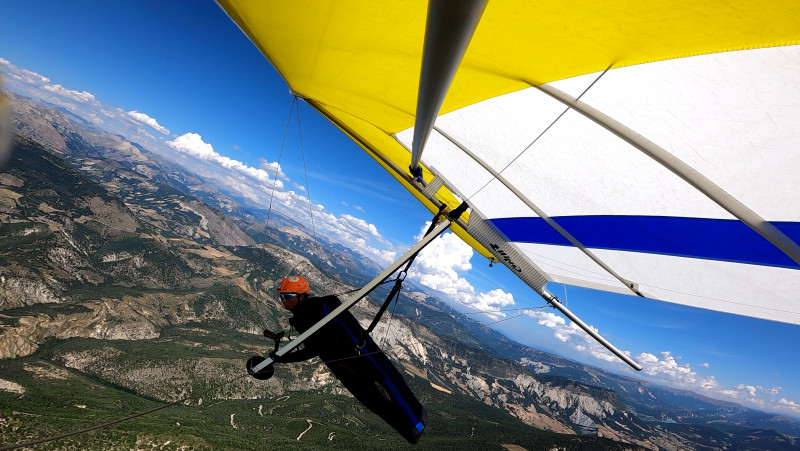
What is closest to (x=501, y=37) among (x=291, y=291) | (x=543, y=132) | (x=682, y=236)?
(x=543, y=132)

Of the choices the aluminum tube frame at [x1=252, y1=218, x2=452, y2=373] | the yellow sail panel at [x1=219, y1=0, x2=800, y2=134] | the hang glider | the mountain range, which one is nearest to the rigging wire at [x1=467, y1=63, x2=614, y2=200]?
the hang glider

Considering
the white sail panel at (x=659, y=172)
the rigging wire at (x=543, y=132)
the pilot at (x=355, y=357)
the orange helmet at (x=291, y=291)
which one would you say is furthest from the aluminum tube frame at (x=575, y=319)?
the orange helmet at (x=291, y=291)

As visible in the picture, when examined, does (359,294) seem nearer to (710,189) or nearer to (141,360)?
(710,189)

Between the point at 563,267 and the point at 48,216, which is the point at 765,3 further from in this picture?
the point at 48,216

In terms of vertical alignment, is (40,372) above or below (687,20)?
below

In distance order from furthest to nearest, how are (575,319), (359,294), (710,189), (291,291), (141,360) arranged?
(141,360) < (291,291) < (575,319) < (359,294) < (710,189)

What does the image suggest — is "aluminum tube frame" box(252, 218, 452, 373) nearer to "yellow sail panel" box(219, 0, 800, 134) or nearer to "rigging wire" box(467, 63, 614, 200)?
"rigging wire" box(467, 63, 614, 200)

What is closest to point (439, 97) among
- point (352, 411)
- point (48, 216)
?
point (352, 411)
